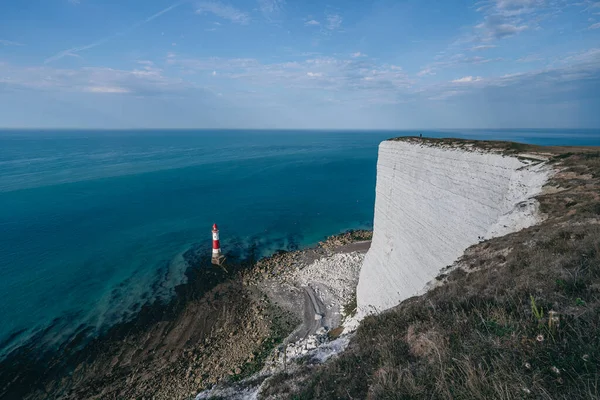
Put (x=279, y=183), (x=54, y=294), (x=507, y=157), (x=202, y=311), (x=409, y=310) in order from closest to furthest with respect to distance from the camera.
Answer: (x=409, y=310), (x=507, y=157), (x=202, y=311), (x=54, y=294), (x=279, y=183)

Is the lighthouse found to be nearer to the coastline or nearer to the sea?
the sea

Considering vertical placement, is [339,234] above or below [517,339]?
below

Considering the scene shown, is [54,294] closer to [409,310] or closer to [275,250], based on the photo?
[275,250]

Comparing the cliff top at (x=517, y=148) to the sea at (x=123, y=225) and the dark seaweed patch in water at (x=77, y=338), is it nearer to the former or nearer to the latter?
the dark seaweed patch in water at (x=77, y=338)

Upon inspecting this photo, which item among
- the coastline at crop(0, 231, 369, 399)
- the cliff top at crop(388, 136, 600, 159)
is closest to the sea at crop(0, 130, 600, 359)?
the coastline at crop(0, 231, 369, 399)

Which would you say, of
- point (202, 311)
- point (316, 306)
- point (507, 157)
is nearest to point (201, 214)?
point (202, 311)

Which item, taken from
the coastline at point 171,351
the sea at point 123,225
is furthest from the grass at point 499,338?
the sea at point 123,225

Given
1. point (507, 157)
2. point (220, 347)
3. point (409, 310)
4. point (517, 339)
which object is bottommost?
point (220, 347)
